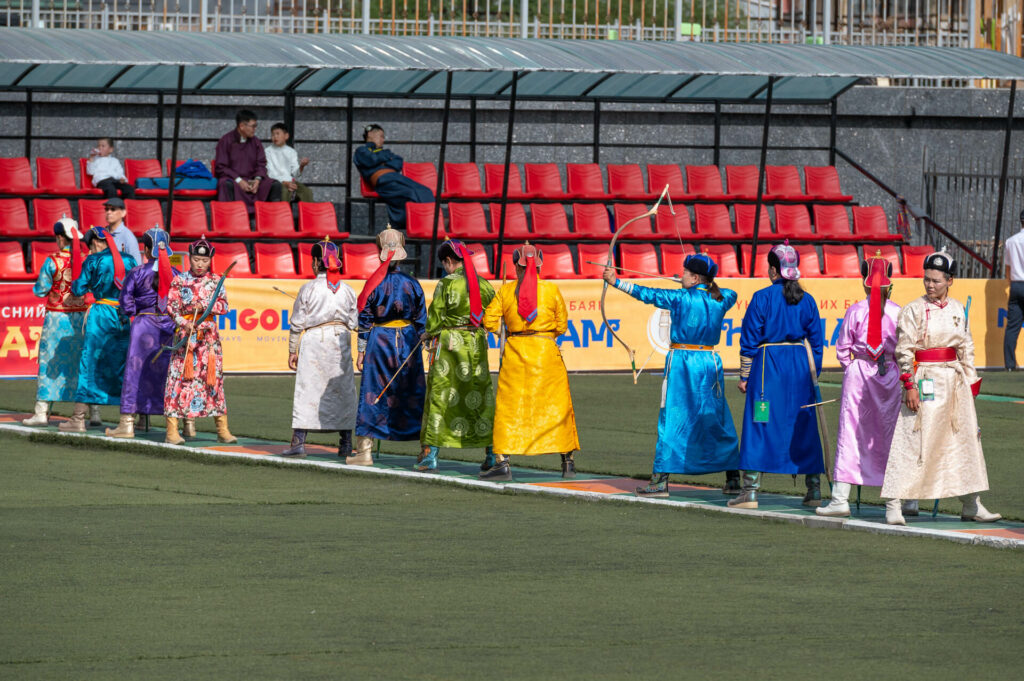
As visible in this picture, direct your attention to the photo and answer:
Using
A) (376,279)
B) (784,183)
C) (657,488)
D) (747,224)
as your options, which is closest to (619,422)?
(376,279)

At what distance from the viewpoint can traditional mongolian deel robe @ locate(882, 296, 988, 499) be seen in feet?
33.3

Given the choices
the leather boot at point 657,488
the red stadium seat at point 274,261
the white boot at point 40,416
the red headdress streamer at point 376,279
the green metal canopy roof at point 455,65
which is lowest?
the leather boot at point 657,488

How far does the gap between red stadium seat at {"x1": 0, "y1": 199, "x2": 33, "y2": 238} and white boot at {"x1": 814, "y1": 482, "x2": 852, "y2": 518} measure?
42.6 ft

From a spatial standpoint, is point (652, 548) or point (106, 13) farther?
point (106, 13)

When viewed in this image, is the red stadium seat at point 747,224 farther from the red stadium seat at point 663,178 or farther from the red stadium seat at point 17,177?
the red stadium seat at point 17,177

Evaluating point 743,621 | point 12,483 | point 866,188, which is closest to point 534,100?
point 866,188

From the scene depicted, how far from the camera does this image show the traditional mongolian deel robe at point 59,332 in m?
15.0

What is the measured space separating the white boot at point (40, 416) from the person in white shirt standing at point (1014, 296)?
11.9 meters

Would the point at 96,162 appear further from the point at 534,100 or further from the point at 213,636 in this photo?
the point at 213,636

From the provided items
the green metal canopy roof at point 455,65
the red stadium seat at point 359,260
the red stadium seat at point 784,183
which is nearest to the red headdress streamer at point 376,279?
the green metal canopy roof at point 455,65

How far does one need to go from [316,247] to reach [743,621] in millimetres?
6694

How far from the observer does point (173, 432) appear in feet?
46.3

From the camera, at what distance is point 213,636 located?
708 cm

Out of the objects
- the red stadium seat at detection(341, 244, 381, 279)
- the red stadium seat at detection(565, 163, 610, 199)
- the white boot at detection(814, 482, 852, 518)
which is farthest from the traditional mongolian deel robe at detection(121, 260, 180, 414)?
the red stadium seat at detection(565, 163, 610, 199)
